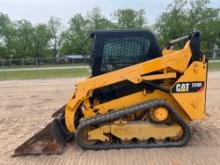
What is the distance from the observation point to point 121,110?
801cm

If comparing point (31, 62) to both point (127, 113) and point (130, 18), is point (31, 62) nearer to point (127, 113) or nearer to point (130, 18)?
point (130, 18)

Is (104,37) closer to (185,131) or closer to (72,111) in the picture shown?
(72,111)

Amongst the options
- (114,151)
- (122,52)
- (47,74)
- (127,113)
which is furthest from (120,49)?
(47,74)

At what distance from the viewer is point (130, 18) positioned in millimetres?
66438

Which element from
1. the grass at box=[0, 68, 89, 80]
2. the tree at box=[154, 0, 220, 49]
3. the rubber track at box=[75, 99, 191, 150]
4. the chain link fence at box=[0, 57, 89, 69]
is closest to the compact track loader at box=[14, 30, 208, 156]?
the rubber track at box=[75, 99, 191, 150]

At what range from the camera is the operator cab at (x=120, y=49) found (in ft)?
27.3

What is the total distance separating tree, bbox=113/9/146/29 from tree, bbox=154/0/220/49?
14.0 ft

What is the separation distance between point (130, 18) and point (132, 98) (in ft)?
193

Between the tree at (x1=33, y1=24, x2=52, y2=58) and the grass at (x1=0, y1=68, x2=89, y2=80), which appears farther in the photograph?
the tree at (x1=33, y1=24, x2=52, y2=58)

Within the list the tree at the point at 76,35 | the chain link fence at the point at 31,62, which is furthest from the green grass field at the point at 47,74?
the tree at the point at 76,35

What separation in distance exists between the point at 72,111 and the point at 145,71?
1470mm

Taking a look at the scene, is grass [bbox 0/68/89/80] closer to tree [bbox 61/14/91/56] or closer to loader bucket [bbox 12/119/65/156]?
loader bucket [bbox 12/119/65/156]

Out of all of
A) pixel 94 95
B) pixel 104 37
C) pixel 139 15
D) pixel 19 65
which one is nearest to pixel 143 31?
pixel 104 37

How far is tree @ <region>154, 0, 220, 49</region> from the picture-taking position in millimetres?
59156
